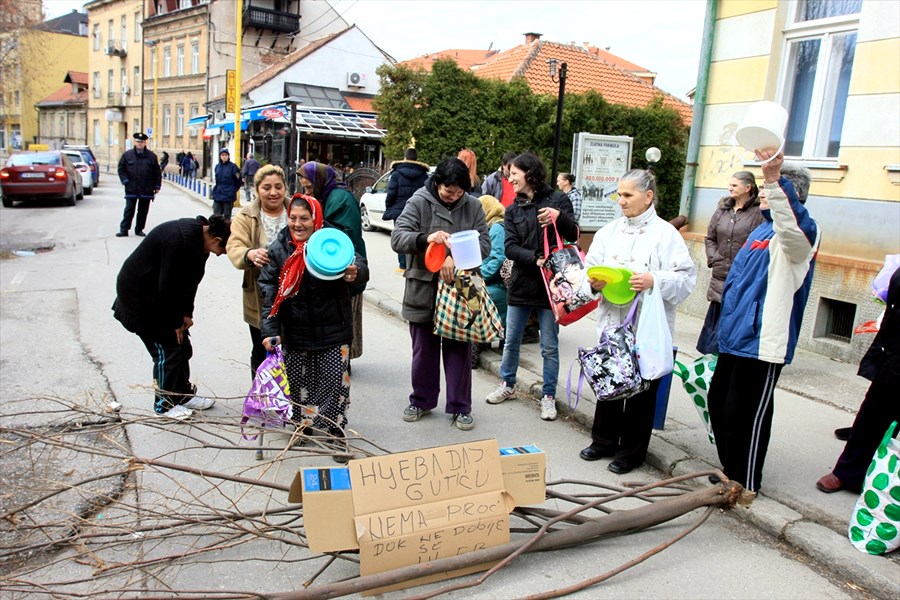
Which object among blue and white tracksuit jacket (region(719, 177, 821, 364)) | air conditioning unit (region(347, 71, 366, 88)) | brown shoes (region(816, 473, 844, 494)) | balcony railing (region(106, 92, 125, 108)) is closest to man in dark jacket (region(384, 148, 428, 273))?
blue and white tracksuit jacket (region(719, 177, 821, 364))

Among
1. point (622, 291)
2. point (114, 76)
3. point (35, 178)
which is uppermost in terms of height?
point (114, 76)

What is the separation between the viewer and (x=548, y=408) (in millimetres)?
5461

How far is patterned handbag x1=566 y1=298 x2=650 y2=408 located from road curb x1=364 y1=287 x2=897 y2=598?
67 cm

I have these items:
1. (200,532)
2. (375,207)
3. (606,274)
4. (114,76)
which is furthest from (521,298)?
(114,76)

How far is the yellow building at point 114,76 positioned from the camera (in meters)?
55.2

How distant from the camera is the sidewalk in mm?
3463

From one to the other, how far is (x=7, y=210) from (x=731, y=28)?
19.4 m

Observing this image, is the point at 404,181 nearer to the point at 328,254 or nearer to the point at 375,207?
the point at 328,254

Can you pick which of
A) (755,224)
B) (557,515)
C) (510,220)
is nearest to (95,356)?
(510,220)

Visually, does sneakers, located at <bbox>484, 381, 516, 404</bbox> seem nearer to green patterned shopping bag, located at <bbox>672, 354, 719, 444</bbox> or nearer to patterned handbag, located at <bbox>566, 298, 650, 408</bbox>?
patterned handbag, located at <bbox>566, 298, 650, 408</bbox>

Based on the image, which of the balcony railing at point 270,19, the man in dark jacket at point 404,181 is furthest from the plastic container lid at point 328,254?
the balcony railing at point 270,19

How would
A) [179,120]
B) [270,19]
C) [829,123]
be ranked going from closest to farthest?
[829,123], [270,19], [179,120]

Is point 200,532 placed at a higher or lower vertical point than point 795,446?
lower

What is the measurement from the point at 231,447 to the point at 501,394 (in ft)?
9.37
